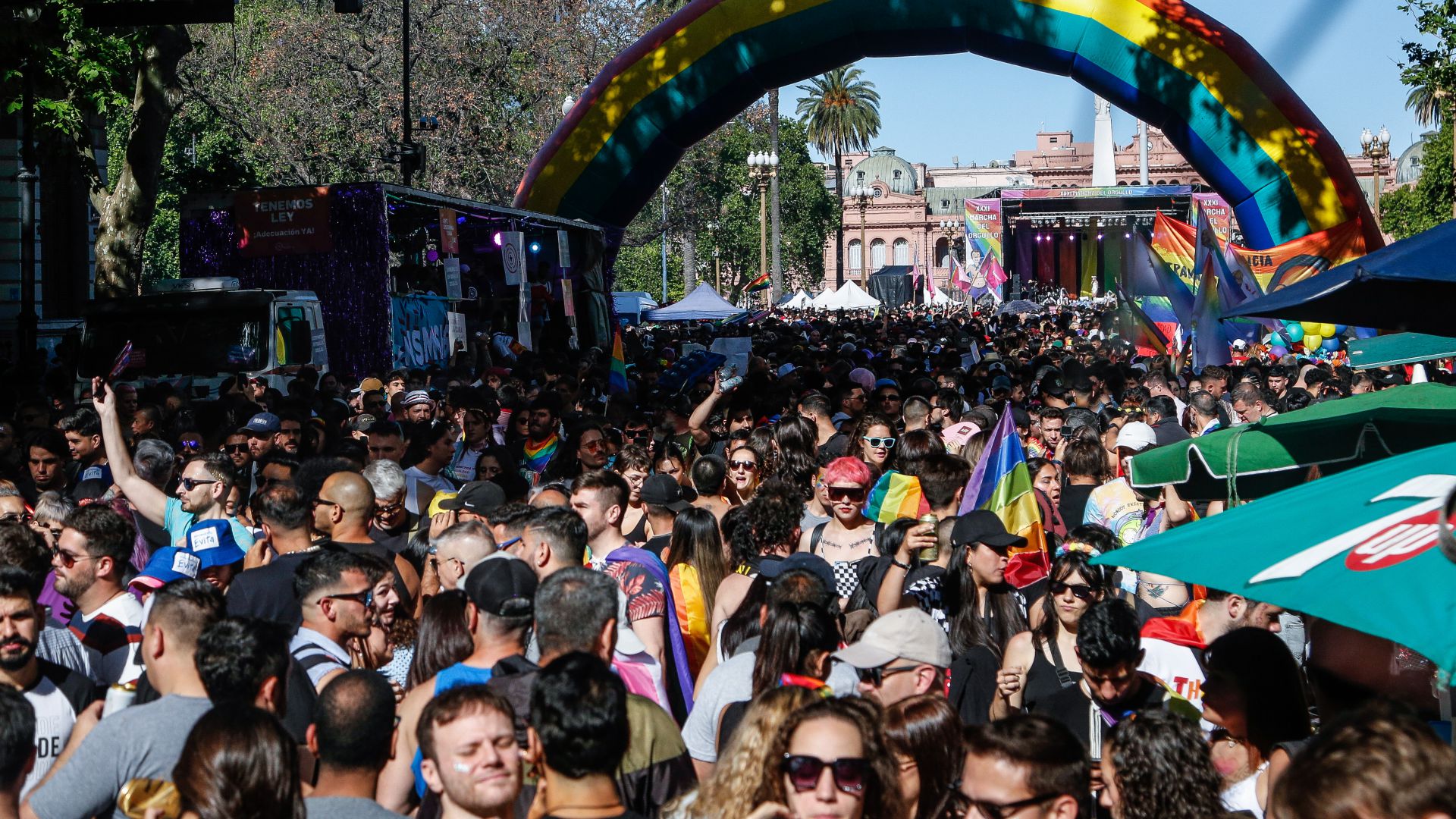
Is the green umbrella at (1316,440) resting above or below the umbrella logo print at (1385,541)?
above

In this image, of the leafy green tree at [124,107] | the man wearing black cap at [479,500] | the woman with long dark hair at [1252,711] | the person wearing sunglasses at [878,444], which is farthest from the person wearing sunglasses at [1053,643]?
the leafy green tree at [124,107]

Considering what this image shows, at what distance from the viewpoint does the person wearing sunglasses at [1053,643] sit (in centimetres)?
525

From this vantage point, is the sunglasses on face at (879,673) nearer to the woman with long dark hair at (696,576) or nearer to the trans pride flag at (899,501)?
the woman with long dark hair at (696,576)

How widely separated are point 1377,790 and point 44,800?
3.11m

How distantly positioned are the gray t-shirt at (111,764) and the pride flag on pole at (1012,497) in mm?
3555

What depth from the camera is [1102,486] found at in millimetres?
8141

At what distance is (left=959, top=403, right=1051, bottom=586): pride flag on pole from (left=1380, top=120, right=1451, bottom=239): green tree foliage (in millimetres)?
34414

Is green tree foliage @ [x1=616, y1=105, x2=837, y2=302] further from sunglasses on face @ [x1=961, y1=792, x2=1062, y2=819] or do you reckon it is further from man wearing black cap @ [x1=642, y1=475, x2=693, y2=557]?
sunglasses on face @ [x1=961, y1=792, x2=1062, y2=819]

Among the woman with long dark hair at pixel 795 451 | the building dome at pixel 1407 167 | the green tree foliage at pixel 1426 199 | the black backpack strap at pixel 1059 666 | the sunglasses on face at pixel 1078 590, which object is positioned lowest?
the black backpack strap at pixel 1059 666

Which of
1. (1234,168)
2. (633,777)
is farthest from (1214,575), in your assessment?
(1234,168)

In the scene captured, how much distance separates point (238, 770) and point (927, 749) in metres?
1.76

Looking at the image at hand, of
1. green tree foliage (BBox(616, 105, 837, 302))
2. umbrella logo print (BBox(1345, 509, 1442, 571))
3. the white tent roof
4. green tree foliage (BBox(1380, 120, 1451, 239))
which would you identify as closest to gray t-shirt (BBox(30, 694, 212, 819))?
umbrella logo print (BBox(1345, 509, 1442, 571))

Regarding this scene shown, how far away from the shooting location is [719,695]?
4.85m

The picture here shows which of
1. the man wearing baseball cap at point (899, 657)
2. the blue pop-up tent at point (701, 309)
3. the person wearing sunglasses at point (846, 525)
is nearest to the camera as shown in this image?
the man wearing baseball cap at point (899, 657)
